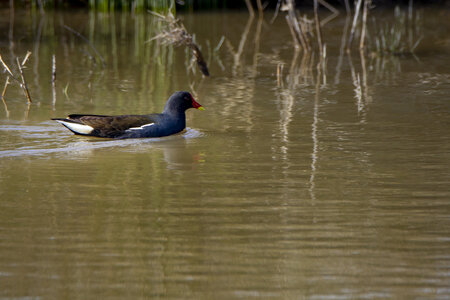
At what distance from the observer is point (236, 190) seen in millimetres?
6688

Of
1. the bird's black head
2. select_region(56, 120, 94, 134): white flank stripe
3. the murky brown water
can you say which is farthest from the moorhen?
the bird's black head

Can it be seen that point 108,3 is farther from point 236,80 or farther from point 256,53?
point 236,80

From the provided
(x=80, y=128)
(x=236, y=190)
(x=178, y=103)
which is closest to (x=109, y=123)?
(x=80, y=128)

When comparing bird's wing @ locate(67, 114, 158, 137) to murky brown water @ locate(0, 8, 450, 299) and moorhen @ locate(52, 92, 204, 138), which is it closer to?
moorhen @ locate(52, 92, 204, 138)

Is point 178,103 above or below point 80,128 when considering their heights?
above

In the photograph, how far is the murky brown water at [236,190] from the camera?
190 inches

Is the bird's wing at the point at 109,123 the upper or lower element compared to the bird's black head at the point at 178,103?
lower

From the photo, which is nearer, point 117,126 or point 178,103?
point 117,126

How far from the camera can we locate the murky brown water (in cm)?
484

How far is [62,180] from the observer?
7.06m

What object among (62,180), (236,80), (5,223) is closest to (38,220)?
(5,223)

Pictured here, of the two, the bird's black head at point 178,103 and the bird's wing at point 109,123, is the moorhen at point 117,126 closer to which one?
the bird's wing at point 109,123

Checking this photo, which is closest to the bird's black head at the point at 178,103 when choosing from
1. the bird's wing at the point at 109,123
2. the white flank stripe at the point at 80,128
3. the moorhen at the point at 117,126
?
the moorhen at the point at 117,126

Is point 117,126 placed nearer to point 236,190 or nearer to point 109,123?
point 109,123
